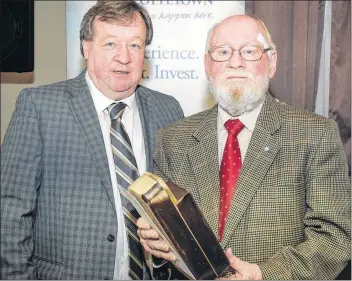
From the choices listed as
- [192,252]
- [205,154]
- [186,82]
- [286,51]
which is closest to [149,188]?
[192,252]

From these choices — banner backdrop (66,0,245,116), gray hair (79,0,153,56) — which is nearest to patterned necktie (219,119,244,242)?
gray hair (79,0,153,56)

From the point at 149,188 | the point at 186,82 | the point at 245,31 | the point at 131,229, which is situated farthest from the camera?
the point at 186,82

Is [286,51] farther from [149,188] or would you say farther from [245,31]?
[149,188]

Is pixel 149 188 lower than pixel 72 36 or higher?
lower

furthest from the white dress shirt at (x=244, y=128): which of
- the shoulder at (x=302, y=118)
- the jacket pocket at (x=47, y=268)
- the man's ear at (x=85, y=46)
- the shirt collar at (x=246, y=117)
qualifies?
the jacket pocket at (x=47, y=268)

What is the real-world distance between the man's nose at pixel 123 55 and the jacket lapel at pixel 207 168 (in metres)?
0.40

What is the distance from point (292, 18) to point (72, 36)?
121 centimetres

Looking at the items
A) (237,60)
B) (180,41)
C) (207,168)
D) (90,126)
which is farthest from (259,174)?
(180,41)

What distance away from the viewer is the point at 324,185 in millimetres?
1886

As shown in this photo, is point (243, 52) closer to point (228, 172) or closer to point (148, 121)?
point (228, 172)

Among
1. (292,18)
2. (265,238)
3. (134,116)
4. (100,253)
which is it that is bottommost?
(100,253)

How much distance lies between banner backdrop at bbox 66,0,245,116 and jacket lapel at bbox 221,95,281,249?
110cm

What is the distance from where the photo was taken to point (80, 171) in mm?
2242

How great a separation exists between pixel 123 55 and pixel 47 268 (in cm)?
89
